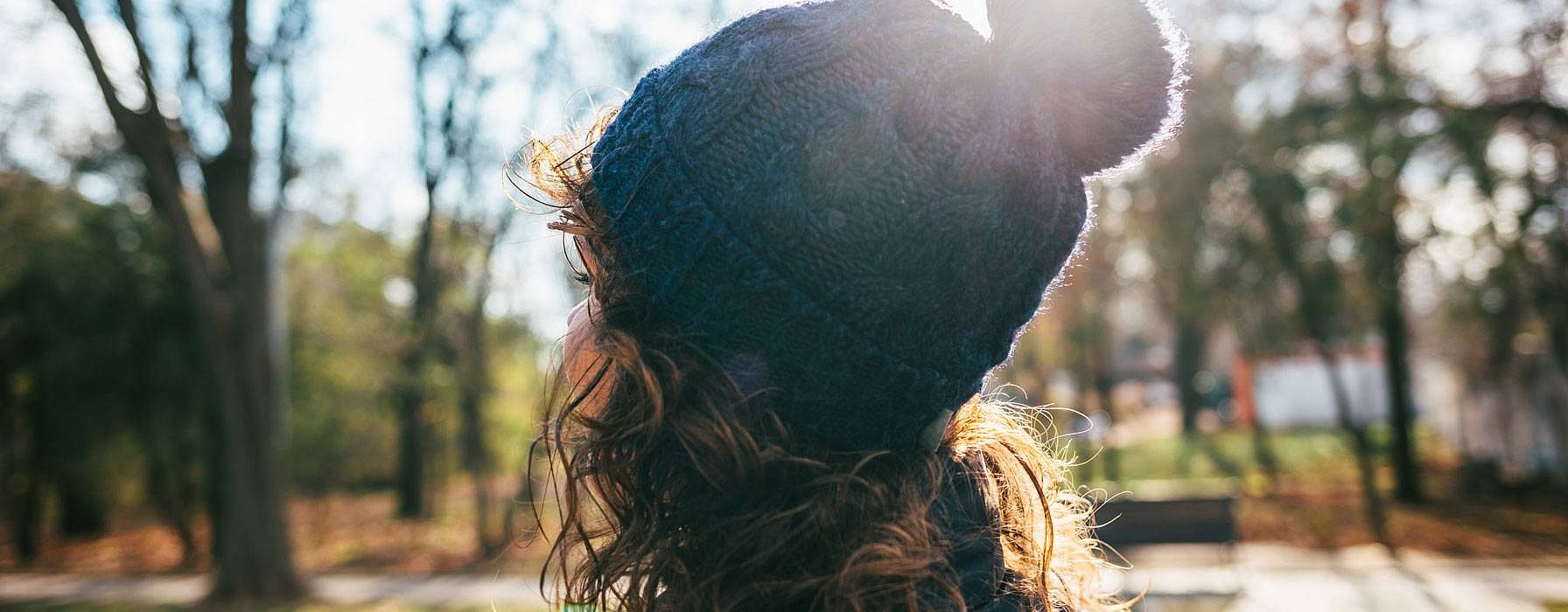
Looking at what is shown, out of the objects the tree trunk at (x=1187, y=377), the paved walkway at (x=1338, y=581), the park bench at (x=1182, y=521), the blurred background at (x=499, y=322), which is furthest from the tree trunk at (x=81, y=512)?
the tree trunk at (x=1187, y=377)

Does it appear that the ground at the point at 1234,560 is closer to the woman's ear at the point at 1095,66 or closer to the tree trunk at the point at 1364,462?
the tree trunk at the point at 1364,462

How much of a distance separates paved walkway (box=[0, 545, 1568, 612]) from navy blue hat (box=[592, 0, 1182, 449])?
546 centimetres

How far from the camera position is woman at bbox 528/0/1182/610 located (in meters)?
1.08

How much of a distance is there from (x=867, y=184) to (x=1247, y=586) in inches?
344

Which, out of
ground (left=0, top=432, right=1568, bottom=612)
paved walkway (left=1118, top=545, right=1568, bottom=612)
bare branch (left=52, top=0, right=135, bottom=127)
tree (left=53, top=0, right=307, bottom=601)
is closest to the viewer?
bare branch (left=52, top=0, right=135, bottom=127)

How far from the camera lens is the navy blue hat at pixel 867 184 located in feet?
3.54

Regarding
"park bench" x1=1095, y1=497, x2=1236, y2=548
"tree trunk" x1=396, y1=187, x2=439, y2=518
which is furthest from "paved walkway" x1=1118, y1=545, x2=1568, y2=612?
"tree trunk" x1=396, y1=187, x2=439, y2=518

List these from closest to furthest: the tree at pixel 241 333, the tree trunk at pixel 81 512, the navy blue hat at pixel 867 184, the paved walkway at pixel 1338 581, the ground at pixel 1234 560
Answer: the navy blue hat at pixel 867 184 → the paved walkway at pixel 1338 581 → the ground at pixel 1234 560 → the tree at pixel 241 333 → the tree trunk at pixel 81 512

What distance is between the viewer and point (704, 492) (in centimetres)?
114

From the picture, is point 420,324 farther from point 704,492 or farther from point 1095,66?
point 1095,66

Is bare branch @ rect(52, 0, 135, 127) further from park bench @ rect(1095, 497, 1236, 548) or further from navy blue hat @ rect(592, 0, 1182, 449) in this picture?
park bench @ rect(1095, 497, 1236, 548)

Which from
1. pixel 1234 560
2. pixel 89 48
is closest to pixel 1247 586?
pixel 1234 560

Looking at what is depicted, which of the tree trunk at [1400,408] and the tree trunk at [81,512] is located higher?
the tree trunk at [81,512]

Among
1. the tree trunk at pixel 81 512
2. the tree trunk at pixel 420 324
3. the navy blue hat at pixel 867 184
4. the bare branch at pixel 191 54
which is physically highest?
the bare branch at pixel 191 54
